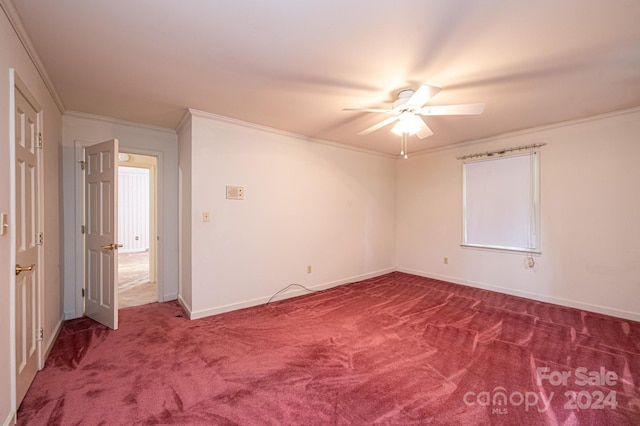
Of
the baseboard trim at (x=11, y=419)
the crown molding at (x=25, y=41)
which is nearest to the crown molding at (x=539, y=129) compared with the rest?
the crown molding at (x=25, y=41)

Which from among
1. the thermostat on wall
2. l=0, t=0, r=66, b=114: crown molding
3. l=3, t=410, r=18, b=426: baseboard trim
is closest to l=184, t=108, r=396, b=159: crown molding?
the thermostat on wall

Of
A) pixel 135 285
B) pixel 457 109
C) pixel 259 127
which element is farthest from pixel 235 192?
pixel 135 285

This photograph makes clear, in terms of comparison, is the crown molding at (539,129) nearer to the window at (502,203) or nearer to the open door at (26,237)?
the window at (502,203)

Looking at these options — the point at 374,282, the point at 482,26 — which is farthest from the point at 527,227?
the point at 482,26

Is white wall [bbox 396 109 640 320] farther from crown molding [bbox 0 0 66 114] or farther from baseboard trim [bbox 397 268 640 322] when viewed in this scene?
crown molding [bbox 0 0 66 114]

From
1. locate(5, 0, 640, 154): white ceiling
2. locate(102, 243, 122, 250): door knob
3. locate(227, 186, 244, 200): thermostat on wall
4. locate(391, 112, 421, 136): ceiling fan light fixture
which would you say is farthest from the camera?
locate(227, 186, 244, 200): thermostat on wall

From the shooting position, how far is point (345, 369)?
87.1 inches

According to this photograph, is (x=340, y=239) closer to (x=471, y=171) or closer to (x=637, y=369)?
(x=471, y=171)

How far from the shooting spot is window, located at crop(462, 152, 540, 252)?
3941 mm

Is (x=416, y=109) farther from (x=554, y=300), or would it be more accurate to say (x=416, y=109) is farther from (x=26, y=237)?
(x=554, y=300)

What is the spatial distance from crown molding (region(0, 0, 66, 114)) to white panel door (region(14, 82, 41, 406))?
14.7 inches

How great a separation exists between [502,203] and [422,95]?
2.93 m

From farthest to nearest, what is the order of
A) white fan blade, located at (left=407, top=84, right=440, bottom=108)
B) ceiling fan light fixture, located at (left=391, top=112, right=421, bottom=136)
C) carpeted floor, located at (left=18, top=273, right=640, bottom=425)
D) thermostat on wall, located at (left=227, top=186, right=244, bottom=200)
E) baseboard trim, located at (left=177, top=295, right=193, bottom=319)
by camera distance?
1. thermostat on wall, located at (left=227, top=186, right=244, bottom=200)
2. baseboard trim, located at (left=177, top=295, right=193, bottom=319)
3. ceiling fan light fixture, located at (left=391, top=112, right=421, bottom=136)
4. white fan blade, located at (left=407, top=84, right=440, bottom=108)
5. carpeted floor, located at (left=18, top=273, right=640, bottom=425)

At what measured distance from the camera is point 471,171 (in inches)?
180
